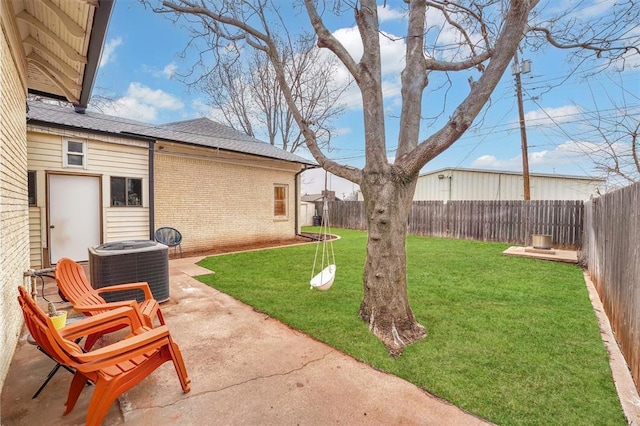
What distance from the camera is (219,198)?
1038 centimetres

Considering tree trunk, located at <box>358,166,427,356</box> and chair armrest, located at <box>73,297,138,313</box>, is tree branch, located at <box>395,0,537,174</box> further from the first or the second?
chair armrest, located at <box>73,297,138,313</box>

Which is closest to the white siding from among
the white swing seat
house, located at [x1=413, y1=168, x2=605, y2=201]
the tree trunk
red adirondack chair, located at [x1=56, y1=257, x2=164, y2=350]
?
red adirondack chair, located at [x1=56, y1=257, x2=164, y2=350]

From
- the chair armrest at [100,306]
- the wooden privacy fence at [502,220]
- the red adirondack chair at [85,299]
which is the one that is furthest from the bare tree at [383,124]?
the wooden privacy fence at [502,220]

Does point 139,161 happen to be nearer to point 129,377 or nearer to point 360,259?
point 360,259

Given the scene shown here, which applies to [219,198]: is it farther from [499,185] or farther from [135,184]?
[499,185]

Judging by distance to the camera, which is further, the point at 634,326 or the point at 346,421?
the point at 634,326

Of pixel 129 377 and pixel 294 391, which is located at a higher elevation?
pixel 129 377

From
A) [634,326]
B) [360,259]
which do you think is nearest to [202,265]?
[360,259]

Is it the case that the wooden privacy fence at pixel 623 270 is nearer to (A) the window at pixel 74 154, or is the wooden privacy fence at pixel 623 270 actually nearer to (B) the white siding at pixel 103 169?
(B) the white siding at pixel 103 169

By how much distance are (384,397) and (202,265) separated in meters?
6.21

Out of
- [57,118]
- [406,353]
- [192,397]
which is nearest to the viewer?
[192,397]

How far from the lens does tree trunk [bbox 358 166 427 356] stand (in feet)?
11.5

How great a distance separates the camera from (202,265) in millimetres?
7645

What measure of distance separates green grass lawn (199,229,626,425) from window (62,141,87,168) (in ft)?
12.8
